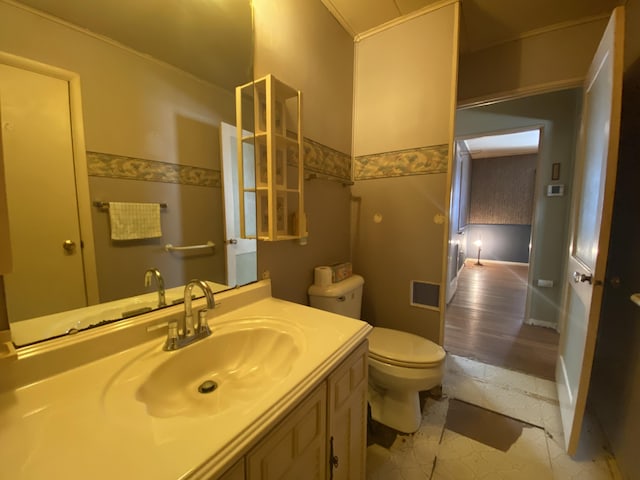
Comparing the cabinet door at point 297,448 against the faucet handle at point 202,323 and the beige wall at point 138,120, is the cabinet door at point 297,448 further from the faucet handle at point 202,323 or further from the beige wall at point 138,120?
the beige wall at point 138,120

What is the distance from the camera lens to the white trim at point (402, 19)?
4.93ft

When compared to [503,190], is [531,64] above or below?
above

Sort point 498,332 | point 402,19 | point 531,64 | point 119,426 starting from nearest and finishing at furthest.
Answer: point 119,426
point 402,19
point 531,64
point 498,332

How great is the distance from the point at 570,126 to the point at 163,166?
3.31 meters

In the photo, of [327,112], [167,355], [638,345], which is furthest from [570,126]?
[167,355]

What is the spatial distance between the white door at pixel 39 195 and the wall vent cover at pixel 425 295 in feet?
5.26

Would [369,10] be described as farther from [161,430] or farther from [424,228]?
[161,430]

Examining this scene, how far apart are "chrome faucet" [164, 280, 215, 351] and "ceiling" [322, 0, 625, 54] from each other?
1637 millimetres

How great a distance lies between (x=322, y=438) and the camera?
77 centimetres

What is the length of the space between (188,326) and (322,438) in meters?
0.52

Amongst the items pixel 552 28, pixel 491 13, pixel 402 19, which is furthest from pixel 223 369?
pixel 552 28

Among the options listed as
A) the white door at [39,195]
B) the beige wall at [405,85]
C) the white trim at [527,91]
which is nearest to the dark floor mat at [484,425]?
the beige wall at [405,85]

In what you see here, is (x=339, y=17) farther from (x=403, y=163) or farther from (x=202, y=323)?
(x=202, y=323)

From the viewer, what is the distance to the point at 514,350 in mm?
2252
